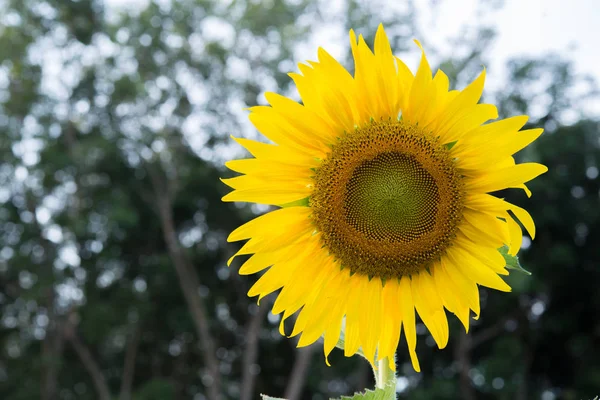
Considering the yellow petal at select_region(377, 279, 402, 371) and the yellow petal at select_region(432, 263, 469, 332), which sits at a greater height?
the yellow petal at select_region(432, 263, 469, 332)

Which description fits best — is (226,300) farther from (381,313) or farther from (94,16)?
(381,313)

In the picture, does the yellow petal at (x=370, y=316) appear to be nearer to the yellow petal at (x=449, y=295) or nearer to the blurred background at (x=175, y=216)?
the yellow petal at (x=449, y=295)

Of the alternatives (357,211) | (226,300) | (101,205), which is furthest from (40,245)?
(357,211)

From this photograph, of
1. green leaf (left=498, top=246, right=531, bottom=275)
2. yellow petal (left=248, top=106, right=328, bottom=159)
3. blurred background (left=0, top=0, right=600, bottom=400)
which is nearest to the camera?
green leaf (left=498, top=246, right=531, bottom=275)

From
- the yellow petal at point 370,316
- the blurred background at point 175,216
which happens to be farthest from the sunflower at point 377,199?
the blurred background at point 175,216

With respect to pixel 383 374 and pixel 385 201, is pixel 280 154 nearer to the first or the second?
pixel 385 201

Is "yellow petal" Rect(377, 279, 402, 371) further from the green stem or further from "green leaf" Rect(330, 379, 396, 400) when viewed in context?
"green leaf" Rect(330, 379, 396, 400)

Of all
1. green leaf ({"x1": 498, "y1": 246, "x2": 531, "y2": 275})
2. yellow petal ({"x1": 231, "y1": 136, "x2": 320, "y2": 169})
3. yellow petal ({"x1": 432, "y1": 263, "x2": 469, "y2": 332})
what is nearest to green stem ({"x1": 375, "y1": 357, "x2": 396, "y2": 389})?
yellow petal ({"x1": 432, "y1": 263, "x2": 469, "y2": 332})

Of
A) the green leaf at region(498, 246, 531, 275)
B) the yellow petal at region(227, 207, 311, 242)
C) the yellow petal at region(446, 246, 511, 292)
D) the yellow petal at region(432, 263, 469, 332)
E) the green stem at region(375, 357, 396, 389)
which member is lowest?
the green stem at region(375, 357, 396, 389)
